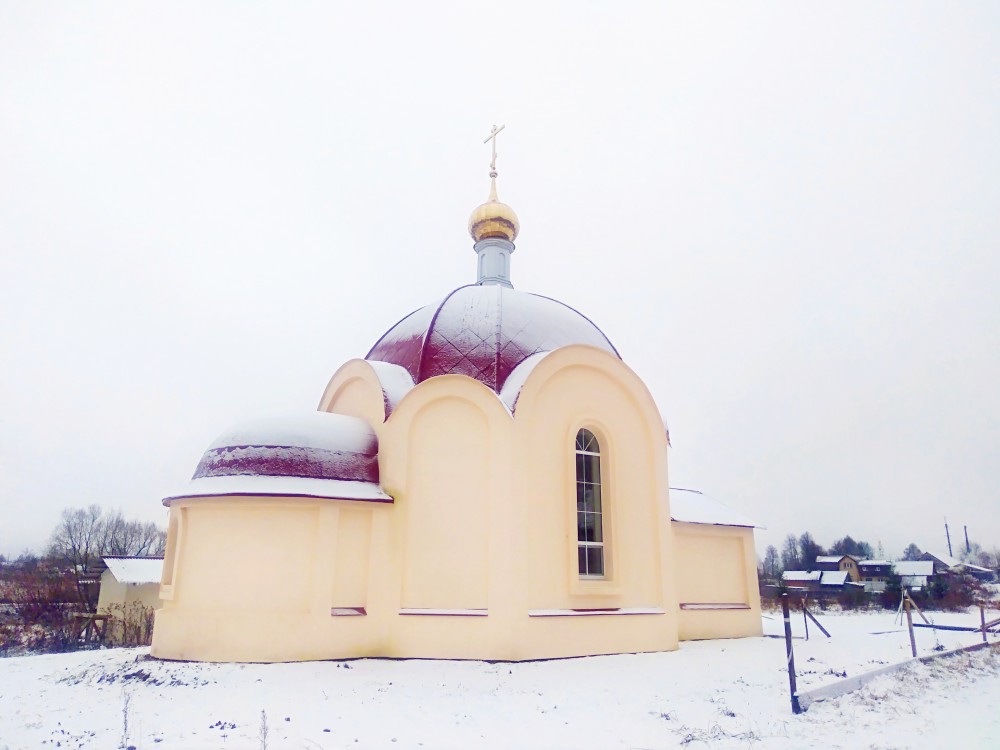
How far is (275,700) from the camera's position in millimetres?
7328

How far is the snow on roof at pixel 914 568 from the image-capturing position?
36.1 metres

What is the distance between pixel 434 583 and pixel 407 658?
114 cm

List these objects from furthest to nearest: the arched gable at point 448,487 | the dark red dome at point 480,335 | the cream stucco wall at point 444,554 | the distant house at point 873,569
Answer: the distant house at point 873,569
the dark red dome at point 480,335
the arched gable at point 448,487
the cream stucco wall at point 444,554

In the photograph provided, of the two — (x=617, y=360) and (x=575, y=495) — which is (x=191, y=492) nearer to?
(x=575, y=495)

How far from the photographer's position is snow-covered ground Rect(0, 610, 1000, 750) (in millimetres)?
6000

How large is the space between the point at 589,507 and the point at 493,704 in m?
4.53

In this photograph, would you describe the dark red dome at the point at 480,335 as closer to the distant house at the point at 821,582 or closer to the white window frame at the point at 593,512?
the white window frame at the point at 593,512

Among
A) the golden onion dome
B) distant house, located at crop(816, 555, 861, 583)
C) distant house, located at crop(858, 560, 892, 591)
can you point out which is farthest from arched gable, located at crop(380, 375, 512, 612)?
distant house, located at crop(816, 555, 861, 583)

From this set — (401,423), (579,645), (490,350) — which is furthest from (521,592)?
(490,350)

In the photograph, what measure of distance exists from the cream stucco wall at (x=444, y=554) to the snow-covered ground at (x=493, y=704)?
43 centimetres

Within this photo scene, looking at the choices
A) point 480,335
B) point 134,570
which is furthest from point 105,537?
point 480,335

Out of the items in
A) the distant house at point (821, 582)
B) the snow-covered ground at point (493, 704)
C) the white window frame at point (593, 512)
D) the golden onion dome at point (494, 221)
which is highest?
the golden onion dome at point (494, 221)

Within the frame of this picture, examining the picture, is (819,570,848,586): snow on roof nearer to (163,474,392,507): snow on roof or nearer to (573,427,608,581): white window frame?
(573,427,608,581): white window frame

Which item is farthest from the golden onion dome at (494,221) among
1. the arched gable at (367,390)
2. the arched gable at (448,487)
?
the arched gable at (448,487)
